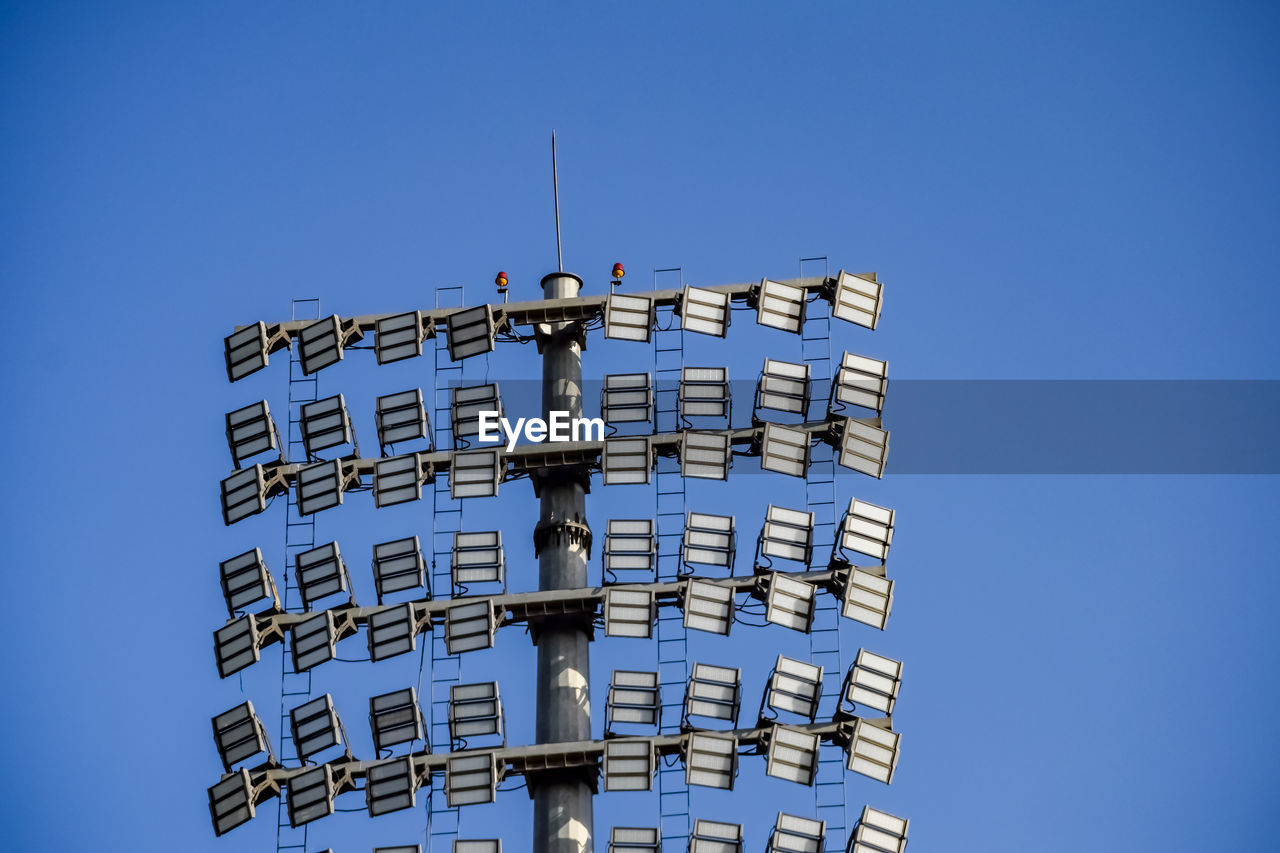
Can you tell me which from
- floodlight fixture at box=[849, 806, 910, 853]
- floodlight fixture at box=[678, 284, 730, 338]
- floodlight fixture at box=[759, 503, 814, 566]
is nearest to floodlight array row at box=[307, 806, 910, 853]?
floodlight fixture at box=[849, 806, 910, 853]

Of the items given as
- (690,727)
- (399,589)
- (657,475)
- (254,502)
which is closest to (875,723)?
(690,727)

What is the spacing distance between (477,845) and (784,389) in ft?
49.1

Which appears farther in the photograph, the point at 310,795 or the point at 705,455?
the point at 705,455

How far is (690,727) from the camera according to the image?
197ft


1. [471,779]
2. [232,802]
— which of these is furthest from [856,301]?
[232,802]

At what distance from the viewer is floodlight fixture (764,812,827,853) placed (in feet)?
191

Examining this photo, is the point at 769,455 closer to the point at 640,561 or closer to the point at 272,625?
the point at 640,561

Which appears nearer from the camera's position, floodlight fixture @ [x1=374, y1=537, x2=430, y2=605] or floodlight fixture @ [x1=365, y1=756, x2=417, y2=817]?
floodlight fixture @ [x1=365, y1=756, x2=417, y2=817]

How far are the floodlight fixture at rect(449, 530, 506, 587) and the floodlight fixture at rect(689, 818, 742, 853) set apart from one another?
29.4 feet

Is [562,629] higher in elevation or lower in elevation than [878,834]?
higher

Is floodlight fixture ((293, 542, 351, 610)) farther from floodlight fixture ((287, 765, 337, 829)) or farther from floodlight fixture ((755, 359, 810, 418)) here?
floodlight fixture ((755, 359, 810, 418))

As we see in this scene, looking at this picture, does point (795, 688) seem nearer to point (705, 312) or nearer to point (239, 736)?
point (705, 312)

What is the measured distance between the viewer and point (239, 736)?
61594 mm

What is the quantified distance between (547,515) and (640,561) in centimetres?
372
